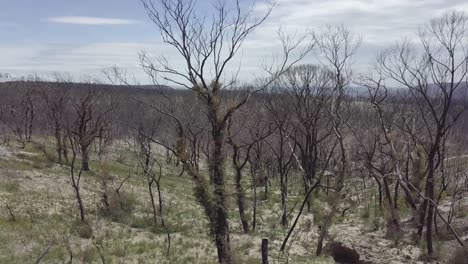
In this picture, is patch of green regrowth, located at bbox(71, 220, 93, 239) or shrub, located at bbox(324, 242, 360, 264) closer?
shrub, located at bbox(324, 242, 360, 264)

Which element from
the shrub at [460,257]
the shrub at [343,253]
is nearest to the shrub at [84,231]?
the shrub at [343,253]

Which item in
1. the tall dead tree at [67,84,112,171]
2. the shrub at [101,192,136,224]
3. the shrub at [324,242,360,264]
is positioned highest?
the tall dead tree at [67,84,112,171]

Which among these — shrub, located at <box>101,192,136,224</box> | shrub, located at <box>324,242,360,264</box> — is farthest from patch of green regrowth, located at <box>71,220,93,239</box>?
shrub, located at <box>324,242,360,264</box>

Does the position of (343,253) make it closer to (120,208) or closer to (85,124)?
(120,208)

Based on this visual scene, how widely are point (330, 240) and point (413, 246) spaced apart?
160 inches

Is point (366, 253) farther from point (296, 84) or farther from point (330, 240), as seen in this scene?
point (296, 84)

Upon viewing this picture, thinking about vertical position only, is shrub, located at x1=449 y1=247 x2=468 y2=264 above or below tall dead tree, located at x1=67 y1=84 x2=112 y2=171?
below

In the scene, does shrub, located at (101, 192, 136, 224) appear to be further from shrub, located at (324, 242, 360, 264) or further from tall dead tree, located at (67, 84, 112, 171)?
shrub, located at (324, 242, 360, 264)

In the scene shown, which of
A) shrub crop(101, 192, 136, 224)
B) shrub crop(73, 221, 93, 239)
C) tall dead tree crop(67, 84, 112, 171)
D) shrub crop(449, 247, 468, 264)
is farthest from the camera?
tall dead tree crop(67, 84, 112, 171)

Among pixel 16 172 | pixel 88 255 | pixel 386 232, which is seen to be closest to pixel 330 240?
pixel 386 232

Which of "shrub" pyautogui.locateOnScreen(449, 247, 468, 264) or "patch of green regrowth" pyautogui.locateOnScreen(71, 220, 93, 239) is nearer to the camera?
"shrub" pyautogui.locateOnScreen(449, 247, 468, 264)

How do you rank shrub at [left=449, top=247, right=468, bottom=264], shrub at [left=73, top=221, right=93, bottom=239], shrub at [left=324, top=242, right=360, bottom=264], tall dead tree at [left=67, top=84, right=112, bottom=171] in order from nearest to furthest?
shrub at [left=449, top=247, right=468, bottom=264], shrub at [left=324, top=242, right=360, bottom=264], shrub at [left=73, top=221, right=93, bottom=239], tall dead tree at [left=67, top=84, right=112, bottom=171]

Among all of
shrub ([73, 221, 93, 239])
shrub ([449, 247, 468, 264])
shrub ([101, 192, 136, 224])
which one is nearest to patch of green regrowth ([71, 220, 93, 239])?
shrub ([73, 221, 93, 239])

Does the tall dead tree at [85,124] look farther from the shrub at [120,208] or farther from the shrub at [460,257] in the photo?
the shrub at [460,257]
